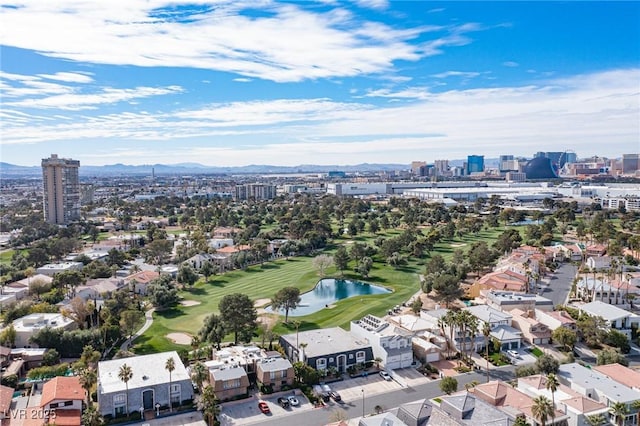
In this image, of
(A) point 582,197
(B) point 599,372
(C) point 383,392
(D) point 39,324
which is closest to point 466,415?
(C) point 383,392

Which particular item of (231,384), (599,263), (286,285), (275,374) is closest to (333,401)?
(275,374)

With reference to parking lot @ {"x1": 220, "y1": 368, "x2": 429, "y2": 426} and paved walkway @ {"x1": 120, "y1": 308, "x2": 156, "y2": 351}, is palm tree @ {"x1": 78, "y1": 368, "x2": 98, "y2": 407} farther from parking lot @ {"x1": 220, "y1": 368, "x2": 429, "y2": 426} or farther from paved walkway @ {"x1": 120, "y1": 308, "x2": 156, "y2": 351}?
paved walkway @ {"x1": 120, "y1": 308, "x2": 156, "y2": 351}

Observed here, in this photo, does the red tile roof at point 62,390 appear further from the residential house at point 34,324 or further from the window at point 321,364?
the window at point 321,364

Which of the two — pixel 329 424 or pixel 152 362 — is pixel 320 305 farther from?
pixel 329 424

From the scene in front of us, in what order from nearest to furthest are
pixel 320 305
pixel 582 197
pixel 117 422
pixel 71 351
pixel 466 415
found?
pixel 466 415 → pixel 117 422 → pixel 71 351 → pixel 320 305 → pixel 582 197

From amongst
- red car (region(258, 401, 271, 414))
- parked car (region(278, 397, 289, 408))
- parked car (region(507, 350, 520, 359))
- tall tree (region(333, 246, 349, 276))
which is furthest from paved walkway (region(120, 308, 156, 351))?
parked car (region(507, 350, 520, 359))

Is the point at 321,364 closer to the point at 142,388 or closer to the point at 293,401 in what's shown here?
the point at 293,401
